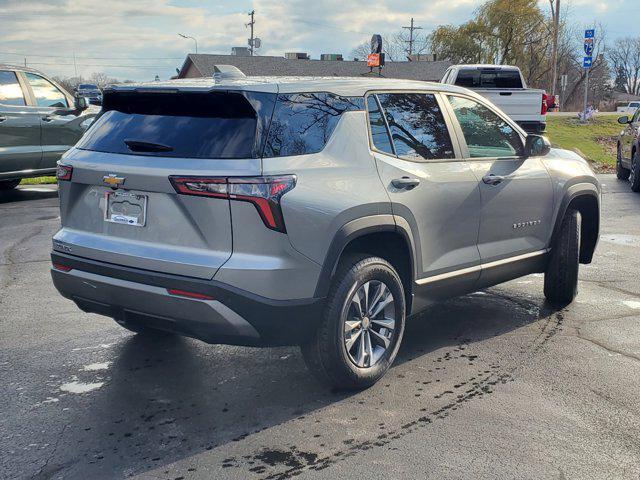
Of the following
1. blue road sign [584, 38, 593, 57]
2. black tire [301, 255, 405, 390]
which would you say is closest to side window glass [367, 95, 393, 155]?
black tire [301, 255, 405, 390]

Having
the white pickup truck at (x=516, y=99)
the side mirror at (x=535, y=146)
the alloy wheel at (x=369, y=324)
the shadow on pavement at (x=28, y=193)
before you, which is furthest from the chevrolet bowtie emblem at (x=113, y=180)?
the white pickup truck at (x=516, y=99)

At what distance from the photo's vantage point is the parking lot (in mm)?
3490

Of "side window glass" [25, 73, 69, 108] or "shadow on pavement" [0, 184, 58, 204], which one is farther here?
"shadow on pavement" [0, 184, 58, 204]

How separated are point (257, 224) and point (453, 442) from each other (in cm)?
147

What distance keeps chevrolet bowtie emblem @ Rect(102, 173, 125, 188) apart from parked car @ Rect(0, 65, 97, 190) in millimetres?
8508

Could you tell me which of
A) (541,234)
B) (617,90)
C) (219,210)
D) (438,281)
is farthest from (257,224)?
(617,90)

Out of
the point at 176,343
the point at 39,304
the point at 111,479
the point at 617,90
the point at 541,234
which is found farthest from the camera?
the point at 617,90

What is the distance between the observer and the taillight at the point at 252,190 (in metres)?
3.73

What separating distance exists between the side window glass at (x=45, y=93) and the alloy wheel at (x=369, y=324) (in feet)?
31.4

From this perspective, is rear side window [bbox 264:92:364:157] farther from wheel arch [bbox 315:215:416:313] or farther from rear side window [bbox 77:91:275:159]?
wheel arch [bbox 315:215:416:313]

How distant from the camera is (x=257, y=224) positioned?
12.3 ft

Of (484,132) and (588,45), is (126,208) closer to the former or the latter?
(484,132)

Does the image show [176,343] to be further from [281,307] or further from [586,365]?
[586,365]

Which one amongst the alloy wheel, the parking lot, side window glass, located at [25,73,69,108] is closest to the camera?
the parking lot
